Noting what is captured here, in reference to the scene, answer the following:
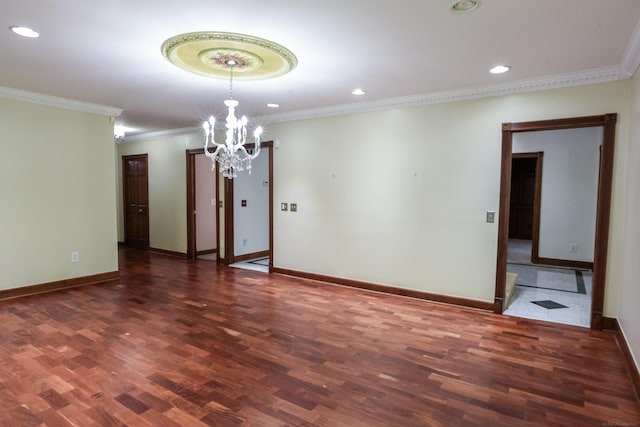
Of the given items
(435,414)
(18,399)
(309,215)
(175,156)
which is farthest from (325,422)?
(175,156)

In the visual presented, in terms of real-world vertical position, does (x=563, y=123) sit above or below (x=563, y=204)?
above

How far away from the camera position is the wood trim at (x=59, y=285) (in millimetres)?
4348

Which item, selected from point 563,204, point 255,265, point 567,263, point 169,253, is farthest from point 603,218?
point 169,253

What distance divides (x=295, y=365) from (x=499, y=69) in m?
3.16

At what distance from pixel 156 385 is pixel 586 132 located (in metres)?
7.15

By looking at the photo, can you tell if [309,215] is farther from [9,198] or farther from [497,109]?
[9,198]

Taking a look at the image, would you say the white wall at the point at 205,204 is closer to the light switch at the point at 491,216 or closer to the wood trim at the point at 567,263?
the light switch at the point at 491,216

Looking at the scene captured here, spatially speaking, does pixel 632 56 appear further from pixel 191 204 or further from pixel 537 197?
pixel 191 204

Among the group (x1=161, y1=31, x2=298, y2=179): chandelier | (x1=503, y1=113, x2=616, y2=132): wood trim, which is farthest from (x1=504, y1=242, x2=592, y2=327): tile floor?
(x1=161, y1=31, x2=298, y2=179): chandelier

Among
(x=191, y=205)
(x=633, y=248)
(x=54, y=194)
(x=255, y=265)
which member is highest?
(x=54, y=194)

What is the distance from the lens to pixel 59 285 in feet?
15.6

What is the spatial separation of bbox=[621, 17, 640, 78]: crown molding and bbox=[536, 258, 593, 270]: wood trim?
3.95 m

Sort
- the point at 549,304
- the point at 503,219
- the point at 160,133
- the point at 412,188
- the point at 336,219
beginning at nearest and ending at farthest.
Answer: the point at 503,219 < the point at 549,304 < the point at 412,188 < the point at 336,219 < the point at 160,133

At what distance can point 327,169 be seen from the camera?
5.11 metres
